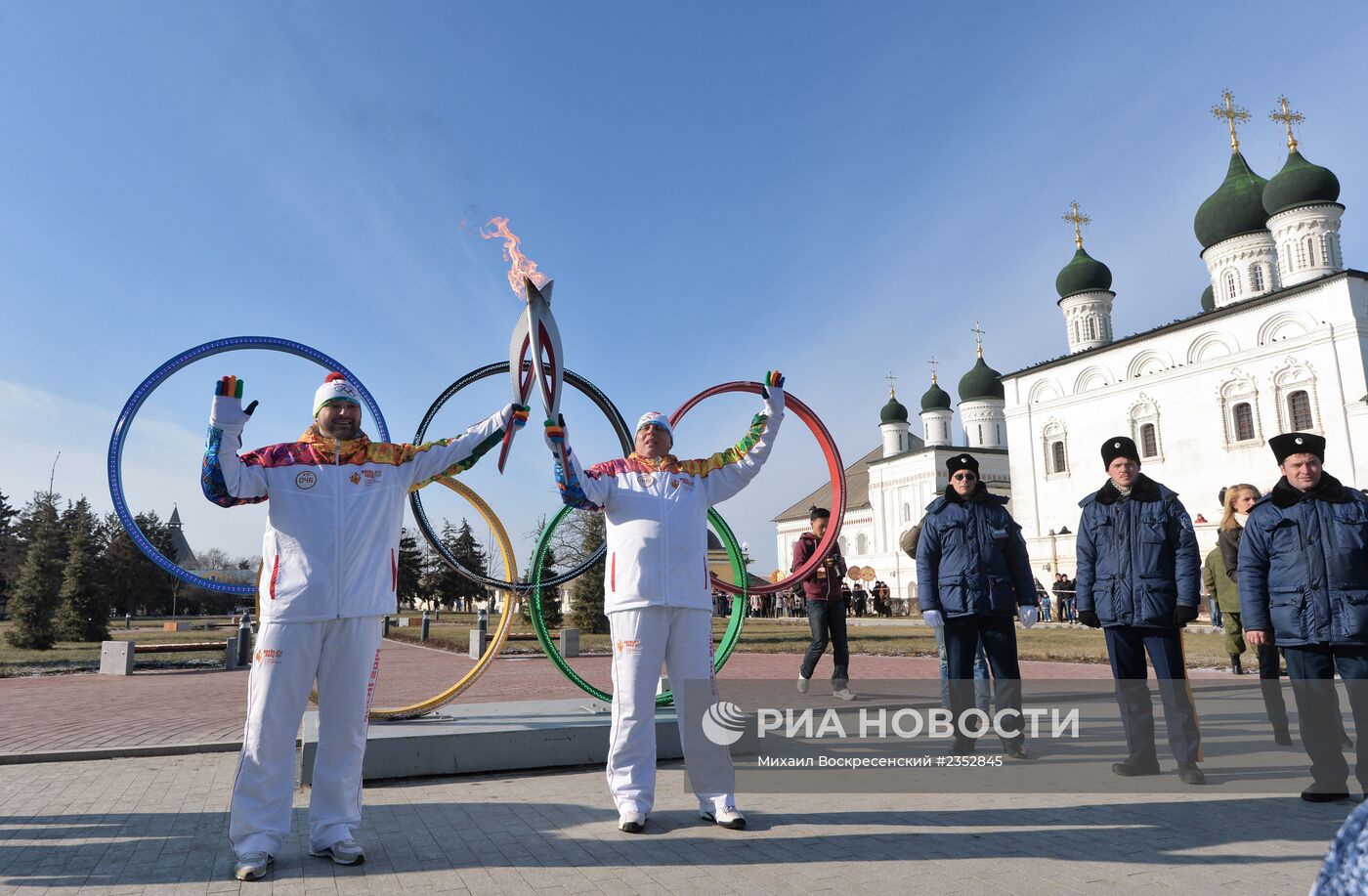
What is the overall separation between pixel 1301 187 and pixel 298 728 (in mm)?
50039

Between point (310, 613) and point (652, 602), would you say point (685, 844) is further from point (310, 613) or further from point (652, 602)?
point (310, 613)

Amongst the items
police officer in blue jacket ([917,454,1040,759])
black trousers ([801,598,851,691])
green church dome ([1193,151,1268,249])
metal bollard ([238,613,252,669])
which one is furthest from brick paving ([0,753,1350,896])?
green church dome ([1193,151,1268,249])

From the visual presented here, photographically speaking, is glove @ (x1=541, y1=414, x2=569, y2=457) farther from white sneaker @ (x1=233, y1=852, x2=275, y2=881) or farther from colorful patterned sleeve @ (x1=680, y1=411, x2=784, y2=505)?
white sneaker @ (x1=233, y1=852, x2=275, y2=881)

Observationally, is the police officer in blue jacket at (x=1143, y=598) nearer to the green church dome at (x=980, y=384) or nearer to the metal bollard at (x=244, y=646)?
the metal bollard at (x=244, y=646)

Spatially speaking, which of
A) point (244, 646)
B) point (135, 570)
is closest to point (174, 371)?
point (244, 646)

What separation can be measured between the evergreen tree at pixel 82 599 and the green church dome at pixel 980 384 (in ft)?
191

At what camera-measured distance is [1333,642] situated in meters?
4.91

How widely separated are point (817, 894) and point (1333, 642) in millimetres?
3497

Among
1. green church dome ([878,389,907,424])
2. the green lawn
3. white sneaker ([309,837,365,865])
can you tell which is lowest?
white sneaker ([309,837,365,865])

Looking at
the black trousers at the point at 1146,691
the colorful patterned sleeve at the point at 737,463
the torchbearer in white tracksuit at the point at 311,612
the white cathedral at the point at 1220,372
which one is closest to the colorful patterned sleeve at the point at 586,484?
the colorful patterned sleeve at the point at 737,463

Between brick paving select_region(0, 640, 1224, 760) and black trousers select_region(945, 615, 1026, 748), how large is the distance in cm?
568

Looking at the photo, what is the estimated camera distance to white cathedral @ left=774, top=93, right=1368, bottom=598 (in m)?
38.5

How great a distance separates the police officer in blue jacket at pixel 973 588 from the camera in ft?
20.8

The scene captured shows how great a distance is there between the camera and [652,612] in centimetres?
479
